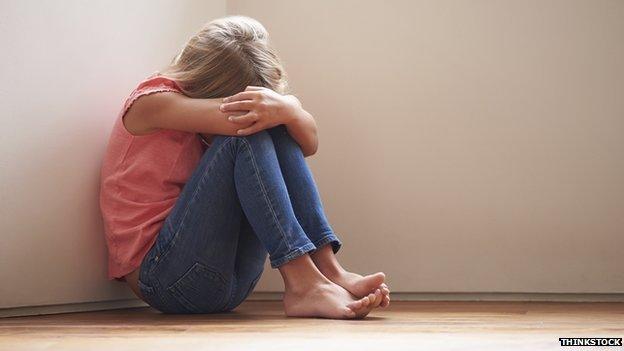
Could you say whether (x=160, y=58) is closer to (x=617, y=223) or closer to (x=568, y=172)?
(x=568, y=172)

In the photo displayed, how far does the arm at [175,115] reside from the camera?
180 centimetres

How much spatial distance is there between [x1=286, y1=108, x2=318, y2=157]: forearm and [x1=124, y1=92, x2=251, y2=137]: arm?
0.14 metres

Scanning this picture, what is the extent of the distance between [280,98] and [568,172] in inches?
38.1

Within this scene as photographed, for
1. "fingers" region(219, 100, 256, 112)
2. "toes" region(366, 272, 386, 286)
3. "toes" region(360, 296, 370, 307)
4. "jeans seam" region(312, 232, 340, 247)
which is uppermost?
"fingers" region(219, 100, 256, 112)

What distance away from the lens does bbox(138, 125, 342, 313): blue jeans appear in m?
1.66

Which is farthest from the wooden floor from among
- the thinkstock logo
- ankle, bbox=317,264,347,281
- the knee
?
the knee

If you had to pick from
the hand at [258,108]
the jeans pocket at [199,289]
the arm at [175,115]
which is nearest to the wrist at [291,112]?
the hand at [258,108]

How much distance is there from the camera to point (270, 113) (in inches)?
69.2

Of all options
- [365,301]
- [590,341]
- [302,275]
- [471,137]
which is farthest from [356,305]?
[471,137]

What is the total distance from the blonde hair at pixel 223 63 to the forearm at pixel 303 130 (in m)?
0.14

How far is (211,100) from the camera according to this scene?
6.01 feet

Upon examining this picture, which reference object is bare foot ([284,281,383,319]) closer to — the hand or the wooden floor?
→ the wooden floor

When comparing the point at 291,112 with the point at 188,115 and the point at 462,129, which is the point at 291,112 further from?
the point at 462,129

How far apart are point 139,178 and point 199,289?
29 centimetres
